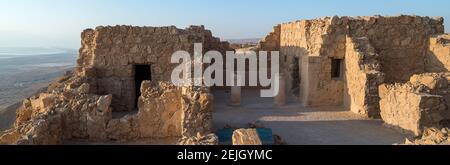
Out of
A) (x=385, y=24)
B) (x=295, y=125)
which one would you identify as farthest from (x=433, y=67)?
(x=295, y=125)

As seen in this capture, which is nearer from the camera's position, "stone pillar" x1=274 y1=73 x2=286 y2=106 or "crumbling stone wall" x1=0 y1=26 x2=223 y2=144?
"crumbling stone wall" x1=0 y1=26 x2=223 y2=144

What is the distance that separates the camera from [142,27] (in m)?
13.4

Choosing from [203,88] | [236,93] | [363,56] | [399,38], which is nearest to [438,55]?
[399,38]

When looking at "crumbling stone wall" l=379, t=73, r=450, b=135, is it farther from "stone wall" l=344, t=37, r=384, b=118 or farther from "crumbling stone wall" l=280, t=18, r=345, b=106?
"crumbling stone wall" l=280, t=18, r=345, b=106

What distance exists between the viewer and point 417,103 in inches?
416

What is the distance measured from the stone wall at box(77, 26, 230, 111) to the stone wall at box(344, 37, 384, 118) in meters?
5.26

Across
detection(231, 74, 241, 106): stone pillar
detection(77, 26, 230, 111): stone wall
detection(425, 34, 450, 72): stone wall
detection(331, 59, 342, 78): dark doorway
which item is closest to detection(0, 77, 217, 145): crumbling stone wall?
detection(77, 26, 230, 111): stone wall

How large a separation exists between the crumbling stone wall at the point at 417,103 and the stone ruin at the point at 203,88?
3 cm

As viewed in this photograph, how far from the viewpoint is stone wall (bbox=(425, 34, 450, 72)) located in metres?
13.9

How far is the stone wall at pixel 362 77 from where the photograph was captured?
12.9 meters

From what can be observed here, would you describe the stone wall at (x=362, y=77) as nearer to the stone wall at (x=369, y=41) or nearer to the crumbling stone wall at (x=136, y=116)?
the stone wall at (x=369, y=41)

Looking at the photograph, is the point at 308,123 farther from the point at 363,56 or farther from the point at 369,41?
the point at 369,41
